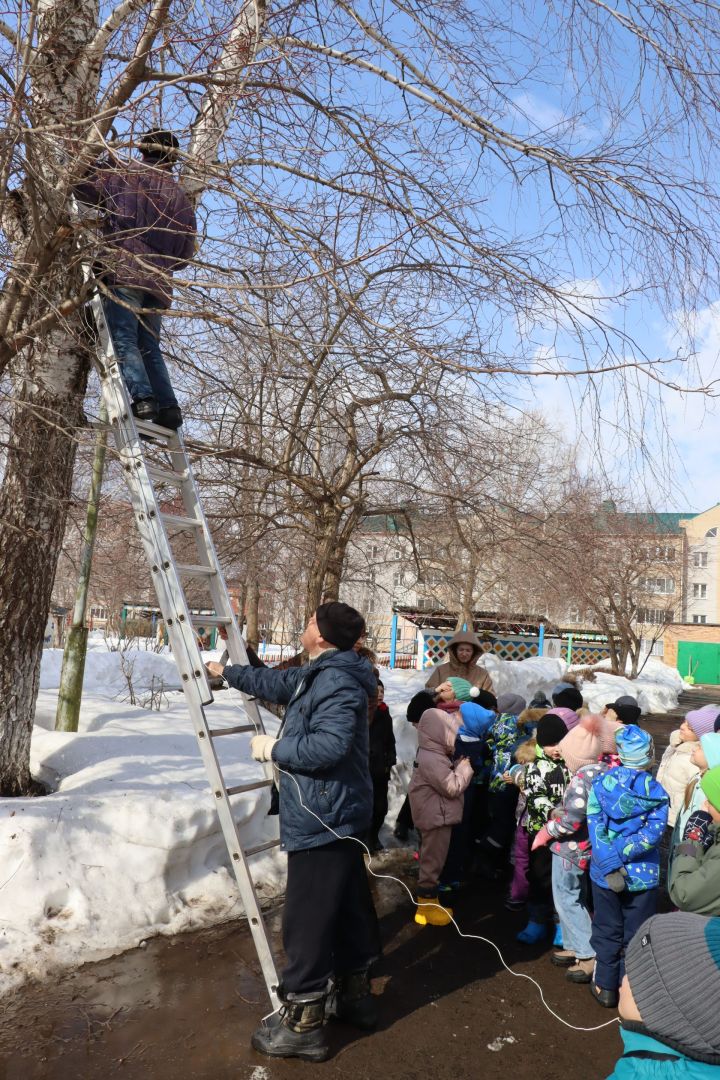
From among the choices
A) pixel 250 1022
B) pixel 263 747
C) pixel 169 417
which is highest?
pixel 169 417

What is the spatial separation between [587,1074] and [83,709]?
5223 millimetres

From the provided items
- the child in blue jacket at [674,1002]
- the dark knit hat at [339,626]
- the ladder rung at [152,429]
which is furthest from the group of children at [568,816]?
the ladder rung at [152,429]

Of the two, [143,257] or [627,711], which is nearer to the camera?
[143,257]

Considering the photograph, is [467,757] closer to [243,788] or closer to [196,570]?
[243,788]

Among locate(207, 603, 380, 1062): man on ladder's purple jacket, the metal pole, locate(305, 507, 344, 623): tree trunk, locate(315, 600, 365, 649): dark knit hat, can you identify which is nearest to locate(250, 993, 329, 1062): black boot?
locate(207, 603, 380, 1062): man on ladder's purple jacket

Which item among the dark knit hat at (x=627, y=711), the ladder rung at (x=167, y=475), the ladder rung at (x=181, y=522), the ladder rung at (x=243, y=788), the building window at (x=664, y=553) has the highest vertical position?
the building window at (x=664, y=553)

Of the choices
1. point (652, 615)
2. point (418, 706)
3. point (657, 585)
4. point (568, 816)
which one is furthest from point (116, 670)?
point (657, 585)

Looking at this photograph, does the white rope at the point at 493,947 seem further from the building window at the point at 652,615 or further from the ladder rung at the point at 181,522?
the building window at the point at 652,615

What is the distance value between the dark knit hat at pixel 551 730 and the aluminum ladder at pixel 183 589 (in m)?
2.18

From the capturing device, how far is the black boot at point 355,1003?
3.87m

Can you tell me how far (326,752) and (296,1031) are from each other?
123 centimetres

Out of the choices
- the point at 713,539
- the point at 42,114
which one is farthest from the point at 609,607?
the point at 713,539

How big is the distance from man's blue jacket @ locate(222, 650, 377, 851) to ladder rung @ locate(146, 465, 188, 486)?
1429mm

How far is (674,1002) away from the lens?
1.94m
